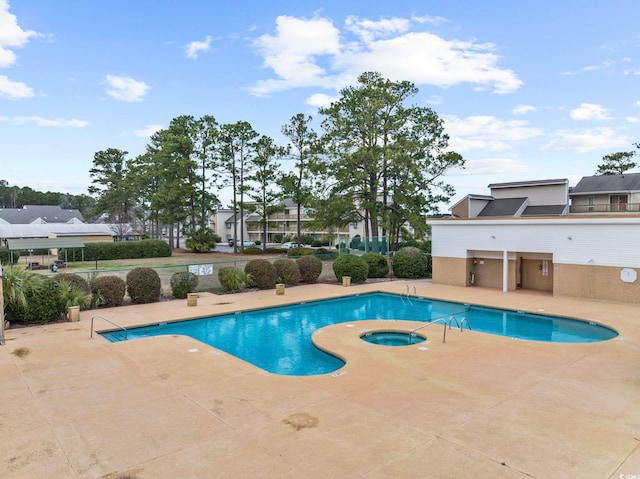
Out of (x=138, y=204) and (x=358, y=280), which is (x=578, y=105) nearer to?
(x=358, y=280)

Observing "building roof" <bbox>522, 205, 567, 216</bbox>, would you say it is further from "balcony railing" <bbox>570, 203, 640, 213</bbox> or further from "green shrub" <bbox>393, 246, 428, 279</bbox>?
"green shrub" <bbox>393, 246, 428, 279</bbox>

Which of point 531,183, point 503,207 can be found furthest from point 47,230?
point 531,183

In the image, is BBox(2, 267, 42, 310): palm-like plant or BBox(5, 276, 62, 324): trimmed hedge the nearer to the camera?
BBox(2, 267, 42, 310): palm-like plant

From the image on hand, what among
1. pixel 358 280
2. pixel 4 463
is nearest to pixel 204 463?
pixel 4 463

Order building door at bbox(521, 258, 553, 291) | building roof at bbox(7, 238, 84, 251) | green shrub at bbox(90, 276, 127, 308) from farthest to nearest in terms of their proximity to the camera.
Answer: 1. building roof at bbox(7, 238, 84, 251)
2. building door at bbox(521, 258, 553, 291)
3. green shrub at bbox(90, 276, 127, 308)

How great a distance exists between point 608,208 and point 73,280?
134 feet

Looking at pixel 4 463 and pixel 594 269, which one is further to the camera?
pixel 594 269

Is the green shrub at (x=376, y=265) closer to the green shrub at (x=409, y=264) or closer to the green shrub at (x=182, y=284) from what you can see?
the green shrub at (x=409, y=264)

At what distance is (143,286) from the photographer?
17875 millimetres

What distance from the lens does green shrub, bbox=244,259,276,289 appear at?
21.5 meters

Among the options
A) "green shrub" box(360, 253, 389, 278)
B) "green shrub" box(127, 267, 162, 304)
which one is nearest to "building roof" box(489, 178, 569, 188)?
"green shrub" box(360, 253, 389, 278)

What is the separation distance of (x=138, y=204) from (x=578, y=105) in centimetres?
5087

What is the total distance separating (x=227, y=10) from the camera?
17.6 m

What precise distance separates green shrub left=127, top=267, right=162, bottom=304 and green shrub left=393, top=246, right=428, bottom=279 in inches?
559
